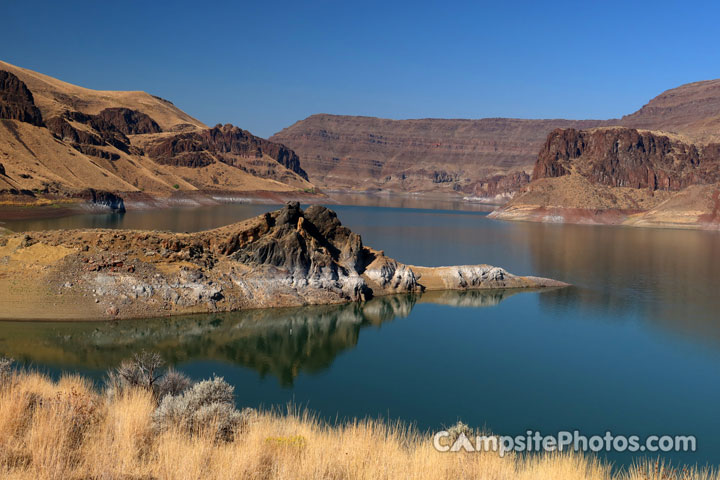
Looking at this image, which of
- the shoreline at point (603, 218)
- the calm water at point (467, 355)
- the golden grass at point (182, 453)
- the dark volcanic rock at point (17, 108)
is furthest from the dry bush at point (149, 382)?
the shoreline at point (603, 218)

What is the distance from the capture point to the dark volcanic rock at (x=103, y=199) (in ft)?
384

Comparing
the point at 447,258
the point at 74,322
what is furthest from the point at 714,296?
the point at 74,322

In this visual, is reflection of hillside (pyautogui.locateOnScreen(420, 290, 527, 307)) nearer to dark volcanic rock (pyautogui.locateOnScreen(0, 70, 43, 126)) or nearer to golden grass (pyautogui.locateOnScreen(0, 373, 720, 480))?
golden grass (pyautogui.locateOnScreen(0, 373, 720, 480))

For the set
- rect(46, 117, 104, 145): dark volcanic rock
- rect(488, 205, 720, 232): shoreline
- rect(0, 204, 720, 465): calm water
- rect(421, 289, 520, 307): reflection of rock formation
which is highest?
rect(46, 117, 104, 145): dark volcanic rock

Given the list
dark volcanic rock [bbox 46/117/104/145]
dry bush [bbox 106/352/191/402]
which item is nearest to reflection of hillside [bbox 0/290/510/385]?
dry bush [bbox 106/352/191/402]

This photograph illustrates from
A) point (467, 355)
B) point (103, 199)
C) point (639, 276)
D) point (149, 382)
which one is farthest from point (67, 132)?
point (149, 382)

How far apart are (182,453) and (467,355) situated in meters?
25.3

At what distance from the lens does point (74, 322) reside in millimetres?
34312

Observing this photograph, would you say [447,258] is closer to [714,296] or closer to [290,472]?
[714,296]

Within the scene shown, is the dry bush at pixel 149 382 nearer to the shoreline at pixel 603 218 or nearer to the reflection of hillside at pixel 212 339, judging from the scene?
the reflection of hillside at pixel 212 339

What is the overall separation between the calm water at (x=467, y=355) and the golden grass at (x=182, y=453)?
1070 cm

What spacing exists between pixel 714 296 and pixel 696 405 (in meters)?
35.6

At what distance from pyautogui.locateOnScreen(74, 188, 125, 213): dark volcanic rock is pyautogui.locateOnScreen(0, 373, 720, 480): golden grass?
116 metres

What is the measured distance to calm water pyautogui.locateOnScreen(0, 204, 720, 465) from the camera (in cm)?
2442
